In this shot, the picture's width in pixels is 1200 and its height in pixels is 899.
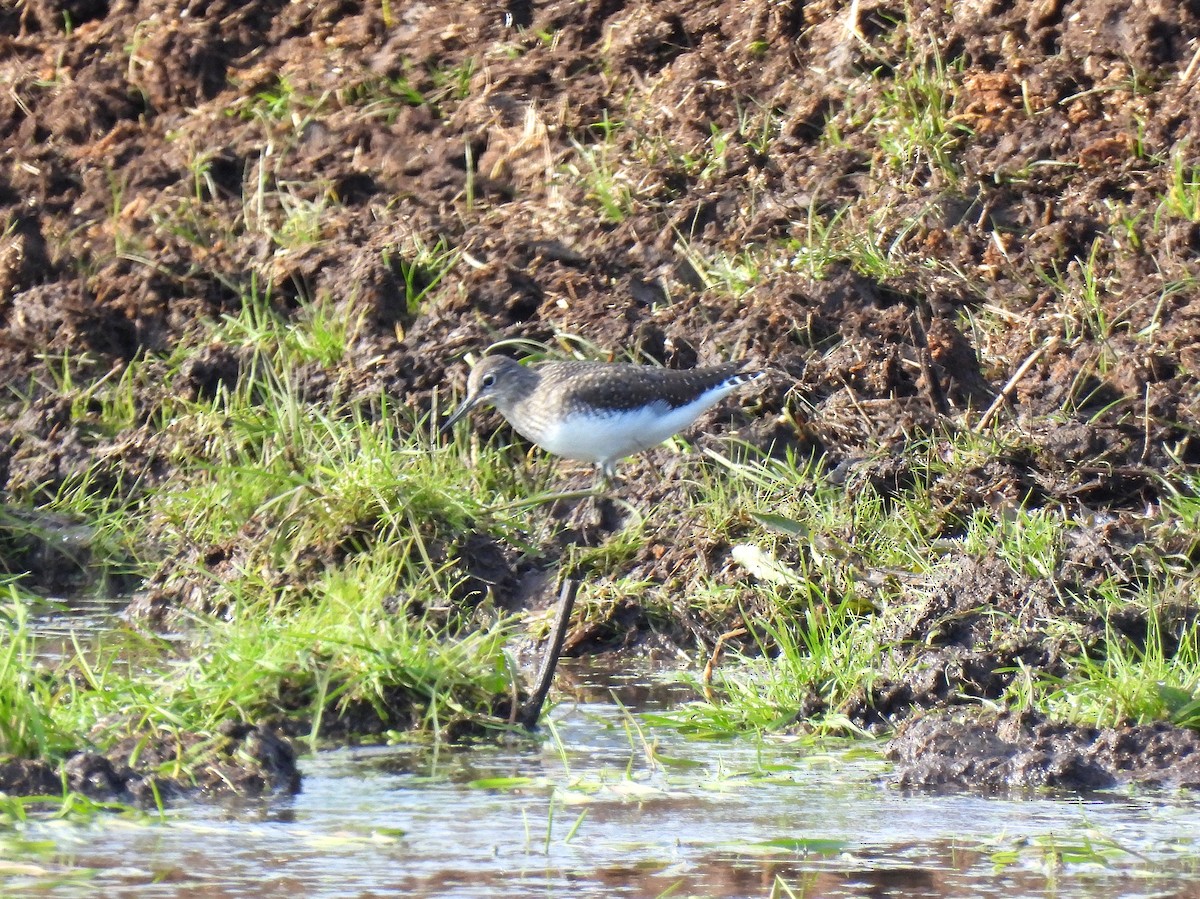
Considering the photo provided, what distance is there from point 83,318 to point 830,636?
494cm

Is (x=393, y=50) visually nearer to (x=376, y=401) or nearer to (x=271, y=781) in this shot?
(x=376, y=401)

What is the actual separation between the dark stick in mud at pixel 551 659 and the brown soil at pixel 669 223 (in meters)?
1.31

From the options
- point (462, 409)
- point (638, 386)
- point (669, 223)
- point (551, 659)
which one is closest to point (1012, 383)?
point (638, 386)

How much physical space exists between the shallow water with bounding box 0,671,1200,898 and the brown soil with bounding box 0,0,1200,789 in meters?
1.21

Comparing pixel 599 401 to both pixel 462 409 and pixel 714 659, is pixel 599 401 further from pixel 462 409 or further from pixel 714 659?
pixel 714 659

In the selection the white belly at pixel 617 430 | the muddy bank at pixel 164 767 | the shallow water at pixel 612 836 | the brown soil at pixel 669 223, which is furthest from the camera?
the white belly at pixel 617 430

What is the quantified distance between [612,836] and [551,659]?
1037mm

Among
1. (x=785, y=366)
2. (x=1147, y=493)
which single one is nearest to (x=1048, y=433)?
(x=1147, y=493)

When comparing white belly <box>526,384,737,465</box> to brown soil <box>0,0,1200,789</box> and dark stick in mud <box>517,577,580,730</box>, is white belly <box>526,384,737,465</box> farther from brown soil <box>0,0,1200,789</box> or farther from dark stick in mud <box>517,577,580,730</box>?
dark stick in mud <box>517,577,580,730</box>

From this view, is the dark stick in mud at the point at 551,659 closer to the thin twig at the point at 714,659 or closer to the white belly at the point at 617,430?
the thin twig at the point at 714,659

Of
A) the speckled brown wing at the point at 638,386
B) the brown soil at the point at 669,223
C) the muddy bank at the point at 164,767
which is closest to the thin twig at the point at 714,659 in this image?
the brown soil at the point at 669,223

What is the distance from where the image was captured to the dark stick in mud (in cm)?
591

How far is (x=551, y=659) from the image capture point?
597 cm

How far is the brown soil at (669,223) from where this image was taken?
800 cm
